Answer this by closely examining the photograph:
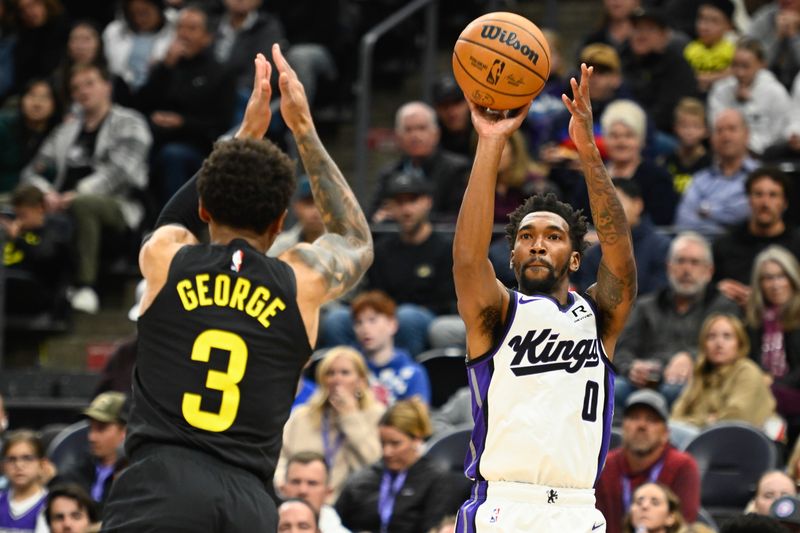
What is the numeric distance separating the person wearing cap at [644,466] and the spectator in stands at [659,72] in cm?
501

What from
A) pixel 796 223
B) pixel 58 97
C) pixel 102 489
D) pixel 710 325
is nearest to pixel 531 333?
pixel 710 325

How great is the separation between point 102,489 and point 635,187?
445 centimetres

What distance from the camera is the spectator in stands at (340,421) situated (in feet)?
36.7

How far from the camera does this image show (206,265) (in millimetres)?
6121

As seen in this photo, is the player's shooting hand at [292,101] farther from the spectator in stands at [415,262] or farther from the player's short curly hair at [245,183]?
the spectator in stands at [415,262]

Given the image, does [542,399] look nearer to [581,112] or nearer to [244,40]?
[581,112]

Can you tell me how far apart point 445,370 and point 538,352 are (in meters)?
5.56

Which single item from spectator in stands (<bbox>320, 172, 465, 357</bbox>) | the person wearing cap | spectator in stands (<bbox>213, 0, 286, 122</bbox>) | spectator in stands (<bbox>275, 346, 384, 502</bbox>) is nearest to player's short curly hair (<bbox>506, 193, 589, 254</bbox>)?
the person wearing cap

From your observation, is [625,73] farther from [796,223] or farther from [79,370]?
[79,370]

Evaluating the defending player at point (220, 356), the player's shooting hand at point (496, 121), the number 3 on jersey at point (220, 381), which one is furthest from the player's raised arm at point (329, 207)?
the player's shooting hand at point (496, 121)

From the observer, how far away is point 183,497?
589 centimetres

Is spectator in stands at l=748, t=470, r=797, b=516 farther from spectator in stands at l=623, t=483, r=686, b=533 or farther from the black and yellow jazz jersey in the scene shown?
the black and yellow jazz jersey

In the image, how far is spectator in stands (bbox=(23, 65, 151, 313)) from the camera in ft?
47.1

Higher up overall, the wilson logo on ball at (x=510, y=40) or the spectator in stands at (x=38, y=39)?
the spectator in stands at (x=38, y=39)
